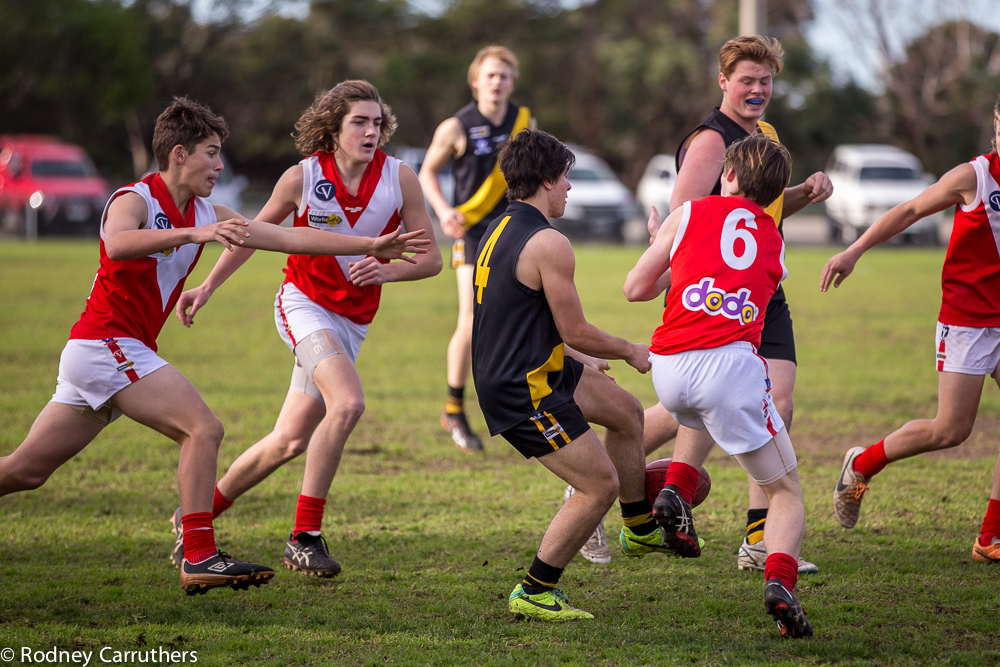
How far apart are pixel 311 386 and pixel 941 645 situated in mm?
2949

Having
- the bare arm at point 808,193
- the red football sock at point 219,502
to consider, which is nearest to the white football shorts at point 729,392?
the bare arm at point 808,193

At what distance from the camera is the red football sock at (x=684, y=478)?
4391mm

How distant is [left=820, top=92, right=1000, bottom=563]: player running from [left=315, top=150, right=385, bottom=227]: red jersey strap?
2.22m

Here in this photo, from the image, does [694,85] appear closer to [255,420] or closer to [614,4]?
[614,4]

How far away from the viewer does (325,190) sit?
191 inches

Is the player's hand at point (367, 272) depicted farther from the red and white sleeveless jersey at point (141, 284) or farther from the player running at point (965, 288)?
the player running at point (965, 288)

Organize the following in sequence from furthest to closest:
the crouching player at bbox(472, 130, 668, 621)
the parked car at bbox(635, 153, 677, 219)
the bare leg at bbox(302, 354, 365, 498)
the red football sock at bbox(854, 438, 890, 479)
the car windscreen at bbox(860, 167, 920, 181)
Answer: the parked car at bbox(635, 153, 677, 219) < the car windscreen at bbox(860, 167, 920, 181) < the red football sock at bbox(854, 438, 890, 479) < the bare leg at bbox(302, 354, 365, 498) < the crouching player at bbox(472, 130, 668, 621)

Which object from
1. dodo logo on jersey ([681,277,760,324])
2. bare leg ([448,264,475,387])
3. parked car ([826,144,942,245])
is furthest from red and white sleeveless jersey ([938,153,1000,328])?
parked car ([826,144,942,245])

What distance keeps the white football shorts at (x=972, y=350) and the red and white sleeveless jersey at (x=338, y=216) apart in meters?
2.76

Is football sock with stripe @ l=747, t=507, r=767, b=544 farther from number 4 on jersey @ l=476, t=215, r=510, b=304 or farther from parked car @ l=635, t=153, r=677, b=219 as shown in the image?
parked car @ l=635, t=153, r=677, b=219

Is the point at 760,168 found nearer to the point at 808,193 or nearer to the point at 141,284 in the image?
the point at 808,193

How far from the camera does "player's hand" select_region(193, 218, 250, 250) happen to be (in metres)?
3.92

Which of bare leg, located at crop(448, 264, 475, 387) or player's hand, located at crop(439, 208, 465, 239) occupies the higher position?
player's hand, located at crop(439, 208, 465, 239)

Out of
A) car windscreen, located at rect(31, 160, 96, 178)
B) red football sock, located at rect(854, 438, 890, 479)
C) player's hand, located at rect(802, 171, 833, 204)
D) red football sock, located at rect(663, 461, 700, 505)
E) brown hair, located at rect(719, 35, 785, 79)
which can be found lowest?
red football sock, located at rect(663, 461, 700, 505)
